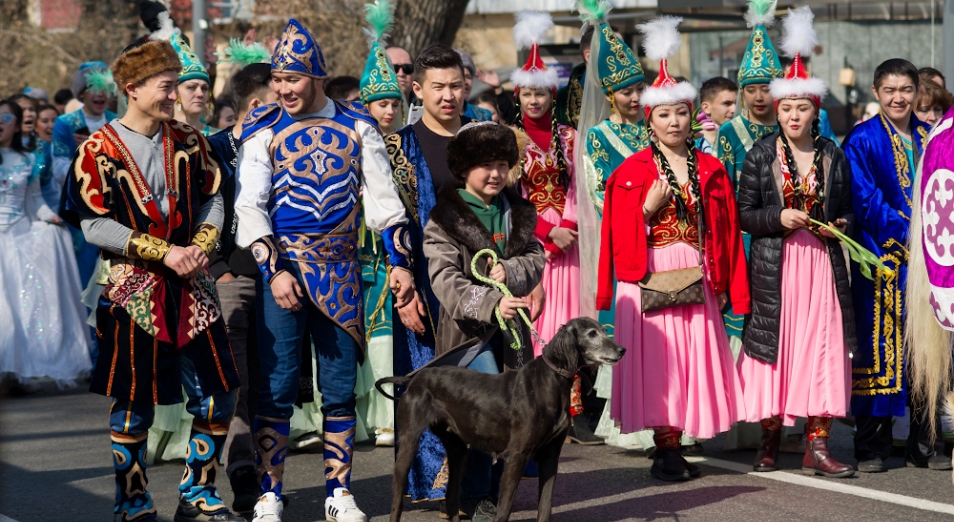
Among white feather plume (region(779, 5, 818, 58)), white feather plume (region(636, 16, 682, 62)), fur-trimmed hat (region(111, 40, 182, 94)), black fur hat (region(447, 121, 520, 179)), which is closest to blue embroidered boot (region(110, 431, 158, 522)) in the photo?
fur-trimmed hat (region(111, 40, 182, 94))

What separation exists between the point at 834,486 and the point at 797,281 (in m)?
1.02

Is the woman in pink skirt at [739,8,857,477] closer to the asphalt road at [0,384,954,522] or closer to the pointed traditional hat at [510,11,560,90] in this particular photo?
the asphalt road at [0,384,954,522]

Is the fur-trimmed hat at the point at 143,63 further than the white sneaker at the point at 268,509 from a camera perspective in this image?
No

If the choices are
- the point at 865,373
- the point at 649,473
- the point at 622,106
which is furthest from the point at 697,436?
the point at 622,106

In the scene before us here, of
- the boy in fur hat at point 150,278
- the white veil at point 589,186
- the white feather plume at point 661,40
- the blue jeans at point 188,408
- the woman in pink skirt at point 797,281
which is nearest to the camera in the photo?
the boy in fur hat at point 150,278

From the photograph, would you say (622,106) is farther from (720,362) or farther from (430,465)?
(430,465)

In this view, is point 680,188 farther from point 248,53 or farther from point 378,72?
point 248,53

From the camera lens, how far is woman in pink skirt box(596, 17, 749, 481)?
6441 mm

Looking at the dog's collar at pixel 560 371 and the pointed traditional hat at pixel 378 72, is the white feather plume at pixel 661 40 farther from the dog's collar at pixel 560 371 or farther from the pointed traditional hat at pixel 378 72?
the dog's collar at pixel 560 371

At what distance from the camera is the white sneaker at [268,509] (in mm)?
5438

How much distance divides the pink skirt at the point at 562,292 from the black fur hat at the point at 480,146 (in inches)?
81.8

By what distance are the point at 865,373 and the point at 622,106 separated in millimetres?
1918

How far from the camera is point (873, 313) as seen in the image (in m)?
6.77

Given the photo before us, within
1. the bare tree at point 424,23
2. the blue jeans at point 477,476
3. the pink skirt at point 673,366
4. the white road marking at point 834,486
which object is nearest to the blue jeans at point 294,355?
the blue jeans at point 477,476
